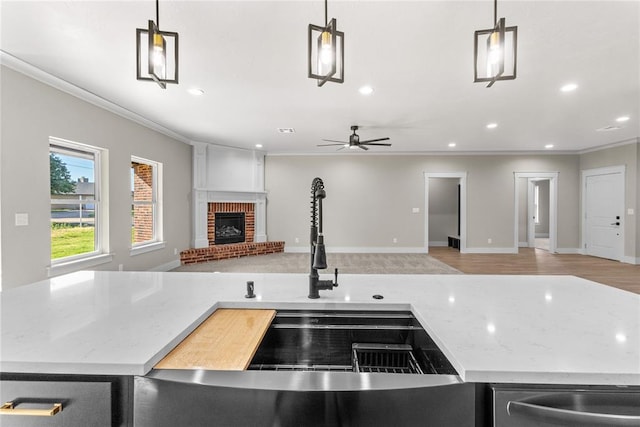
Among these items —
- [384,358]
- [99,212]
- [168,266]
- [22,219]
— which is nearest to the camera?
[384,358]

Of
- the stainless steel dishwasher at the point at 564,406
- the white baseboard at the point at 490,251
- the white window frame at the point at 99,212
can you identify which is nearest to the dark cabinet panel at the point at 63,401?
the stainless steel dishwasher at the point at 564,406

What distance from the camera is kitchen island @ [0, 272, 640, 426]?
738 mm

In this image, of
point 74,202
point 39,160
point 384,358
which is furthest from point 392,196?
point 384,358

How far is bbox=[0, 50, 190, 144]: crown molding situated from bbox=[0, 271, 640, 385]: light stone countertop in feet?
8.57

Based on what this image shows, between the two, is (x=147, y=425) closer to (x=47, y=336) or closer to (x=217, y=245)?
(x=47, y=336)

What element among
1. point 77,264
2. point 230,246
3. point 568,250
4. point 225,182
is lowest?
point 568,250

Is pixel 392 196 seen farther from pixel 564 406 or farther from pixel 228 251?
pixel 564 406

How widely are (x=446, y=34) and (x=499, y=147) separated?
5.63 meters

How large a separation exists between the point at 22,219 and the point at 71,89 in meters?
1.62

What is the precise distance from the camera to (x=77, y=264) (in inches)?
142

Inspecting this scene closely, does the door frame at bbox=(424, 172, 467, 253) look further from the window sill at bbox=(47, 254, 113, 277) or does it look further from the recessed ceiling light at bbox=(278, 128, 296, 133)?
the window sill at bbox=(47, 254, 113, 277)

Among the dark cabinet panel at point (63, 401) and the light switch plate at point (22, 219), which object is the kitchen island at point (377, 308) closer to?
the dark cabinet panel at point (63, 401)

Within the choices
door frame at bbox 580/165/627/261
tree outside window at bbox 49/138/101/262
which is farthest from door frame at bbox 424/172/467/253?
tree outside window at bbox 49/138/101/262

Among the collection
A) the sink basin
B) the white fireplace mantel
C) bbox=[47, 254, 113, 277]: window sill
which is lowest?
bbox=[47, 254, 113, 277]: window sill
